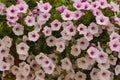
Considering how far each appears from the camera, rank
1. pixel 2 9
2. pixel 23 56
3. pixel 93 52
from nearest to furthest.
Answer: pixel 93 52, pixel 23 56, pixel 2 9

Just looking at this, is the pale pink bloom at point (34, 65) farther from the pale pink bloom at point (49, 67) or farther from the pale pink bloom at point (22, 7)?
the pale pink bloom at point (22, 7)

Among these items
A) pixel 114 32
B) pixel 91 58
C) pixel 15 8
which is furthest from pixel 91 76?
pixel 15 8

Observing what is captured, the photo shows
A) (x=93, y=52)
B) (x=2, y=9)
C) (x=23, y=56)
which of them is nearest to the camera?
(x=93, y=52)

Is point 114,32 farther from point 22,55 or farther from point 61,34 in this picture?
point 22,55

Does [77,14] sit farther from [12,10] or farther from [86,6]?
[12,10]

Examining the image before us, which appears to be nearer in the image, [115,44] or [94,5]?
[115,44]

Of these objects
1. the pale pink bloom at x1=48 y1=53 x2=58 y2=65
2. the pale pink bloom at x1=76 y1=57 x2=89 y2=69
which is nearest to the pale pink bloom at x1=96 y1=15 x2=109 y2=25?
the pale pink bloom at x1=76 y1=57 x2=89 y2=69

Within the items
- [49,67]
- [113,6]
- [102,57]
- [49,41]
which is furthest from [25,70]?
[113,6]
